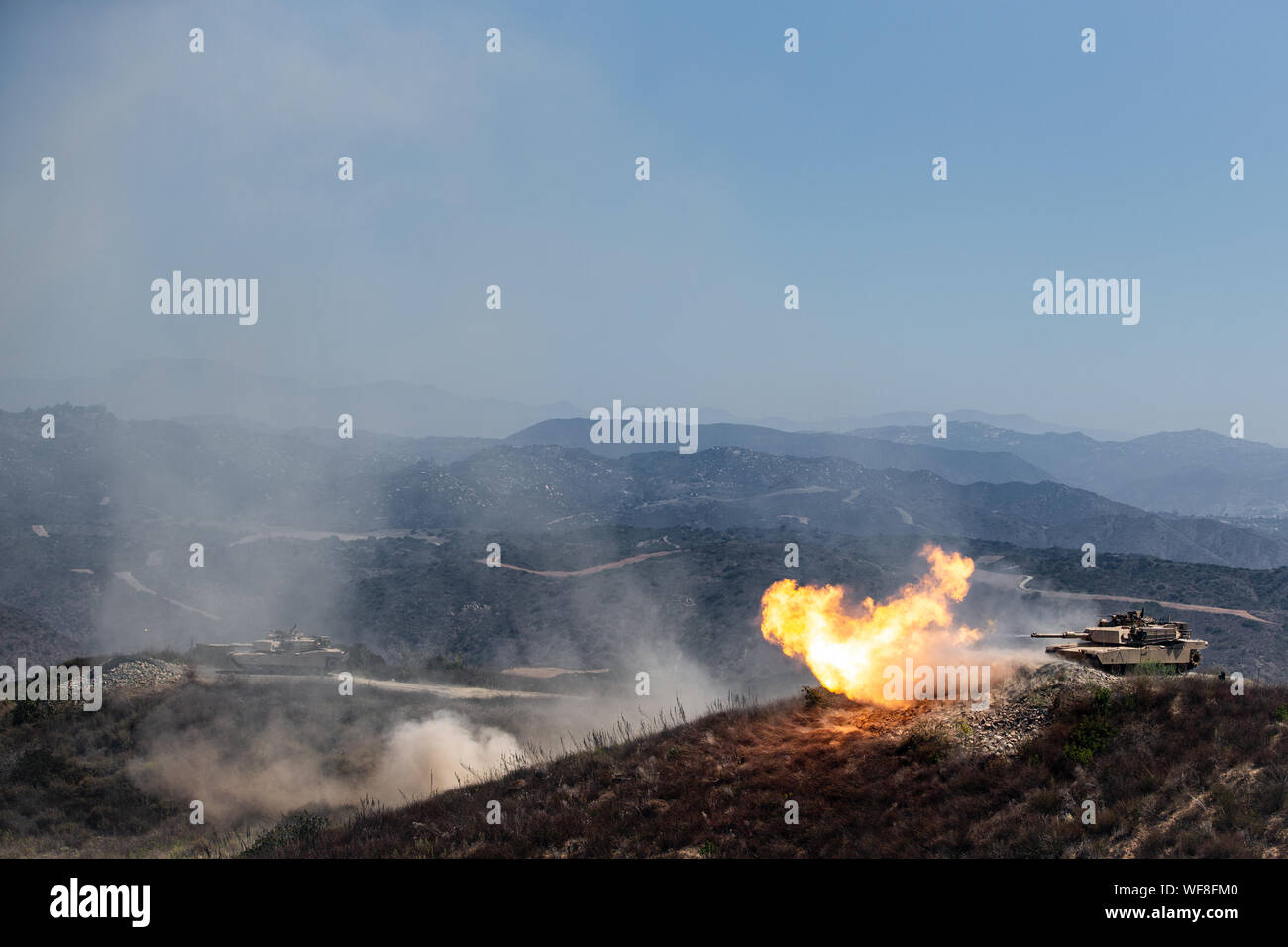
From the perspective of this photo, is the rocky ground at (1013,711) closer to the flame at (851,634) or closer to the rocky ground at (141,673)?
the flame at (851,634)

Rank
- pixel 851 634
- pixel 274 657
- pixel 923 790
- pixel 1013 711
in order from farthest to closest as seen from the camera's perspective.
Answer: pixel 274 657 < pixel 851 634 < pixel 1013 711 < pixel 923 790

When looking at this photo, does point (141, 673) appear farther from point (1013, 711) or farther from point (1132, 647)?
point (1132, 647)

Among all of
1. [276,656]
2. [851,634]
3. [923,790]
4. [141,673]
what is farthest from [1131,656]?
[141,673]

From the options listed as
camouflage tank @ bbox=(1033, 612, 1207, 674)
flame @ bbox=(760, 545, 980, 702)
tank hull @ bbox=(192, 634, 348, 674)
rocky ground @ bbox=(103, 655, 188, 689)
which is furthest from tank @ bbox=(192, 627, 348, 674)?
camouflage tank @ bbox=(1033, 612, 1207, 674)

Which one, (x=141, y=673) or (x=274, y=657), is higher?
(x=141, y=673)
